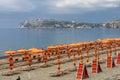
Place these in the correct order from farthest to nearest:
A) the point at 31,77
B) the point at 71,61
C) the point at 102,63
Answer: the point at 71,61, the point at 102,63, the point at 31,77

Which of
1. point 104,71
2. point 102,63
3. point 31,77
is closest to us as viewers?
point 31,77

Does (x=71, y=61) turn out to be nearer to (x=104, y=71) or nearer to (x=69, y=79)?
(x=104, y=71)

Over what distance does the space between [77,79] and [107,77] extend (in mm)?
2419

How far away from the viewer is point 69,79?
25422 mm

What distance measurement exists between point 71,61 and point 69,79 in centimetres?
1226

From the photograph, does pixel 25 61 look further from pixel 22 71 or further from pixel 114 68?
pixel 114 68

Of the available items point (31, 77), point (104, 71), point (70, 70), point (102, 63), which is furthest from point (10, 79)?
point (102, 63)

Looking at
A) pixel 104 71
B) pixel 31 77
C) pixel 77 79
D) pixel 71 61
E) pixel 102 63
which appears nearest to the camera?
pixel 77 79

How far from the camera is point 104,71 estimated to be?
94.3ft

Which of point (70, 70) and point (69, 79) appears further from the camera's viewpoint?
point (70, 70)

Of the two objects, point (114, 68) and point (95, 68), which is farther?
point (114, 68)

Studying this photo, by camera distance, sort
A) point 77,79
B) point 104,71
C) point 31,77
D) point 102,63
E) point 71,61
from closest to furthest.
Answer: point 77,79 < point 31,77 < point 104,71 < point 102,63 < point 71,61

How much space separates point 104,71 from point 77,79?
4.66 meters

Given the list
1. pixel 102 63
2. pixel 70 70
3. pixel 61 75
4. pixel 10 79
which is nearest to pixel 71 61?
pixel 102 63
